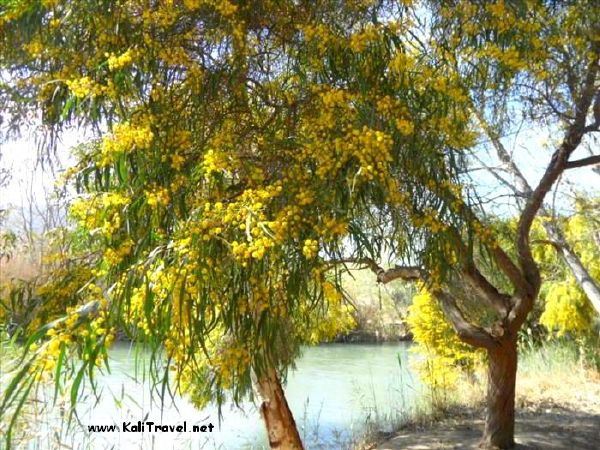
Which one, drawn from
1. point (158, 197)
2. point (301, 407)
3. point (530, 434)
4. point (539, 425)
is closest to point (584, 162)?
point (530, 434)

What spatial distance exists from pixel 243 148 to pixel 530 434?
12.0ft

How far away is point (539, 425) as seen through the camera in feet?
17.3

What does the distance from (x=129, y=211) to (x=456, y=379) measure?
22.8ft

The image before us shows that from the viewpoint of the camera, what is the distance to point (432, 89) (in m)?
2.48

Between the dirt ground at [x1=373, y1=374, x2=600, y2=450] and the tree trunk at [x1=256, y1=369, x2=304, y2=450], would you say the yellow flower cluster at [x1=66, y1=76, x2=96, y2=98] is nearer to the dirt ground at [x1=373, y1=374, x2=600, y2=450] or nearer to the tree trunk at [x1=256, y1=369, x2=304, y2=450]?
the tree trunk at [x1=256, y1=369, x2=304, y2=450]

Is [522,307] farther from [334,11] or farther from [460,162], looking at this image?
[334,11]

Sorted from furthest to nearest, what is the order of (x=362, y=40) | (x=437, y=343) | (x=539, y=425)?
(x=437, y=343) → (x=539, y=425) → (x=362, y=40)

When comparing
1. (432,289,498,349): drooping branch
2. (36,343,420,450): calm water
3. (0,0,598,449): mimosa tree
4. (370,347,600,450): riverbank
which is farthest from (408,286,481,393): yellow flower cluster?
(0,0,598,449): mimosa tree

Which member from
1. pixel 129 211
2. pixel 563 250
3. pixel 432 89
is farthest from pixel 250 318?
pixel 563 250

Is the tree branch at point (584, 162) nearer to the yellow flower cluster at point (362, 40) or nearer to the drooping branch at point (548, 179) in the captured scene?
the drooping branch at point (548, 179)

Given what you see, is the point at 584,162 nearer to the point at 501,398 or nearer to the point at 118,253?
the point at 501,398

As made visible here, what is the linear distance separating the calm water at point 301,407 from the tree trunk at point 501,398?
762 mm

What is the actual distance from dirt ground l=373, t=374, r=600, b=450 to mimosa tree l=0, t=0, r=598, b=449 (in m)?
2.53

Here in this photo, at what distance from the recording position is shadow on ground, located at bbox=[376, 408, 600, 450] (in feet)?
15.2
